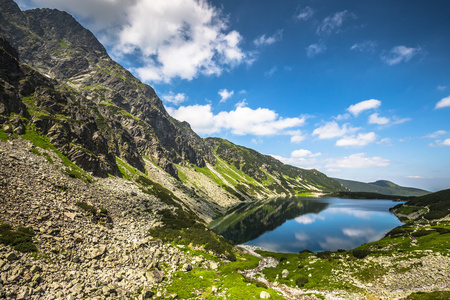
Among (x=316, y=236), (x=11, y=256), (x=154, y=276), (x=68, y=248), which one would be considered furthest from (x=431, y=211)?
(x=11, y=256)

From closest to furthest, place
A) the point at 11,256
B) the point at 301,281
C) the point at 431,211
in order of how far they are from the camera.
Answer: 1. the point at 11,256
2. the point at 301,281
3. the point at 431,211

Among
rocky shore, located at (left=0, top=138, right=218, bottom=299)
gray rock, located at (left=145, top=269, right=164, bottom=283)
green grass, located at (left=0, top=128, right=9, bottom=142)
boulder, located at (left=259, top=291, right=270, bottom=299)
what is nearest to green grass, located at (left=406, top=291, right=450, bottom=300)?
boulder, located at (left=259, top=291, right=270, bottom=299)

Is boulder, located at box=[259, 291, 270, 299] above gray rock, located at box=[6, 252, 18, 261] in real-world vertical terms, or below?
below

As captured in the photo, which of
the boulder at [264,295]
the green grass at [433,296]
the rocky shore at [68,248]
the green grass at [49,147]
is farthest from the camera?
the green grass at [49,147]

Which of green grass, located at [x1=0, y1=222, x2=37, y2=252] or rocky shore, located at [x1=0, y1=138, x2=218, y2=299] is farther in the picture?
green grass, located at [x1=0, y1=222, x2=37, y2=252]

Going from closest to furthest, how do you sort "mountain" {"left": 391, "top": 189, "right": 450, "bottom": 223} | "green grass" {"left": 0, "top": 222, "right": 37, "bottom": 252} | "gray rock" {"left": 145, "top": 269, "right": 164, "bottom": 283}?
"green grass" {"left": 0, "top": 222, "right": 37, "bottom": 252}, "gray rock" {"left": 145, "top": 269, "right": 164, "bottom": 283}, "mountain" {"left": 391, "top": 189, "right": 450, "bottom": 223}

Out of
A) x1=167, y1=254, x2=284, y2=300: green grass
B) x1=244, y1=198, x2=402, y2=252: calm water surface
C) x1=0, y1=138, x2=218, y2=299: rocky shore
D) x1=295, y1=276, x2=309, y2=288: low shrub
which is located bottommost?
x1=244, y1=198, x2=402, y2=252: calm water surface

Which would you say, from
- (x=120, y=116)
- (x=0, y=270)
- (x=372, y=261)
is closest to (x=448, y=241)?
(x=372, y=261)

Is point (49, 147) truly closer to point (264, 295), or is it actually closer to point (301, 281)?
point (264, 295)

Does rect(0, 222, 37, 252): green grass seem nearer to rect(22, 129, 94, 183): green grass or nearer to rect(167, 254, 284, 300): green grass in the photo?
rect(167, 254, 284, 300): green grass

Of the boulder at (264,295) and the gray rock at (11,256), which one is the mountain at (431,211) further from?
the gray rock at (11,256)

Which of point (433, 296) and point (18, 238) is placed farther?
point (18, 238)

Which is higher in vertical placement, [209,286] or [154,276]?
[154,276]

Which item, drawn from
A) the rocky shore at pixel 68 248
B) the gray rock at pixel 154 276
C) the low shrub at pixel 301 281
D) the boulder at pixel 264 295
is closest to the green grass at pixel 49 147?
the rocky shore at pixel 68 248
